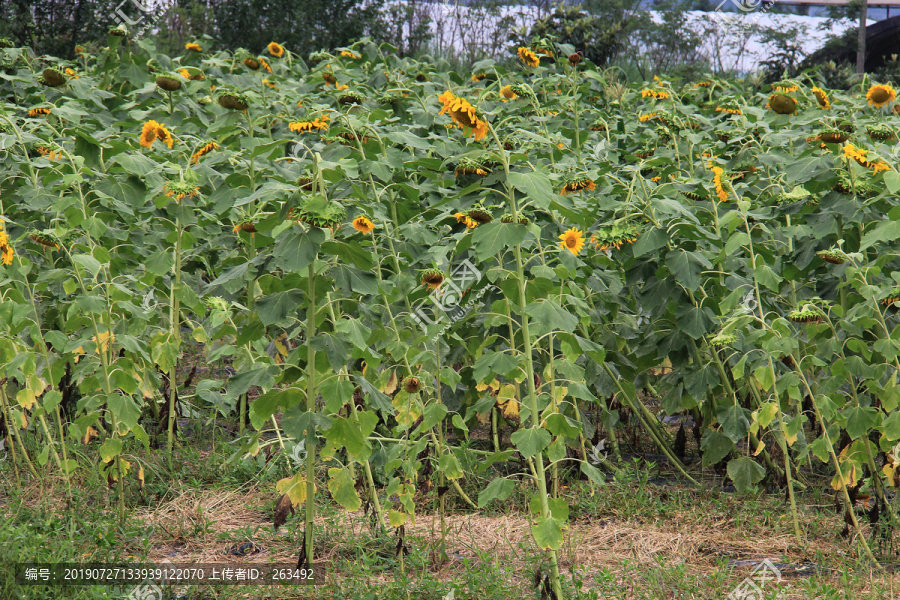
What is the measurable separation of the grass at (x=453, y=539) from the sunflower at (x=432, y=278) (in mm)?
910

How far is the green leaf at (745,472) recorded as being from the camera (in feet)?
9.89

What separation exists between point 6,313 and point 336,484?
136 cm

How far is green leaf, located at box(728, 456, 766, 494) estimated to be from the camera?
119 inches

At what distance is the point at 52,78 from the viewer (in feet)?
14.7

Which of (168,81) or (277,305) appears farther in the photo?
(168,81)

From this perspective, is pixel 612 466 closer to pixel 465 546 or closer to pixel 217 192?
pixel 465 546

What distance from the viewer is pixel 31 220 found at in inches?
139

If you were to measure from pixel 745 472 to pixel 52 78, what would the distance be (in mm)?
4085

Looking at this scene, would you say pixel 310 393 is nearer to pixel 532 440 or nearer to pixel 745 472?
pixel 532 440

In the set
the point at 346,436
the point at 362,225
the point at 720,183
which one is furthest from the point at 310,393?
the point at 720,183

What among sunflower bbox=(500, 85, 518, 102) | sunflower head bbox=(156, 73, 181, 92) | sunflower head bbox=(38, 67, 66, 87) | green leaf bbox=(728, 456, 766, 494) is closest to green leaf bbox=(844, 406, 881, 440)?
green leaf bbox=(728, 456, 766, 494)


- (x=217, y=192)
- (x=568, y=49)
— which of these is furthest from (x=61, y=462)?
(x=568, y=49)

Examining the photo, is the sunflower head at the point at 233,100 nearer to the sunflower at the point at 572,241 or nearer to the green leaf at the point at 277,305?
the green leaf at the point at 277,305

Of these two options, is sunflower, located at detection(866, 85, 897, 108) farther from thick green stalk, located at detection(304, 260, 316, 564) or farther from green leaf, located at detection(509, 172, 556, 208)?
thick green stalk, located at detection(304, 260, 316, 564)
